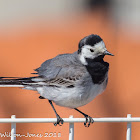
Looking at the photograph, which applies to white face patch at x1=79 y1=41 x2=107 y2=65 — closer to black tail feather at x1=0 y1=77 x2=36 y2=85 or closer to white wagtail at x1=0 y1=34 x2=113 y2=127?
white wagtail at x1=0 y1=34 x2=113 y2=127

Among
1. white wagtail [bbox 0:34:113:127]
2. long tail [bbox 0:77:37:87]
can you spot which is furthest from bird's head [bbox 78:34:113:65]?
long tail [bbox 0:77:37:87]

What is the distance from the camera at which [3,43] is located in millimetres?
5906

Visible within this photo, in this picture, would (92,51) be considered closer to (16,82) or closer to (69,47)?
(16,82)

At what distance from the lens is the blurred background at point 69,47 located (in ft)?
10.7

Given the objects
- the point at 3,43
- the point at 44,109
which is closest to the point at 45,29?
the point at 3,43

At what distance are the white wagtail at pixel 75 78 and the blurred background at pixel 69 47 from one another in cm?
134

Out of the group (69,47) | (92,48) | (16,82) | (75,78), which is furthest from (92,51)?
(69,47)

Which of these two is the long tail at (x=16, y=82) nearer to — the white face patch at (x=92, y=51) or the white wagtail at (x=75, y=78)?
the white wagtail at (x=75, y=78)

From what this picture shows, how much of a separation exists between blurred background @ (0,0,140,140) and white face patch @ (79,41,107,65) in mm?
1427

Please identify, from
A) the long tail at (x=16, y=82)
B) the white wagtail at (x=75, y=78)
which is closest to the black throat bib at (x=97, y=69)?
the white wagtail at (x=75, y=78)

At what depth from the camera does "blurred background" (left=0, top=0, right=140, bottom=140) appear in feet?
10.7

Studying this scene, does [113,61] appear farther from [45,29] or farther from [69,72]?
[69,72]

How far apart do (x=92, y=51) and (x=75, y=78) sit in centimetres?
13

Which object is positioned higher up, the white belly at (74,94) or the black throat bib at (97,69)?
the black throat bib at (97,69)
